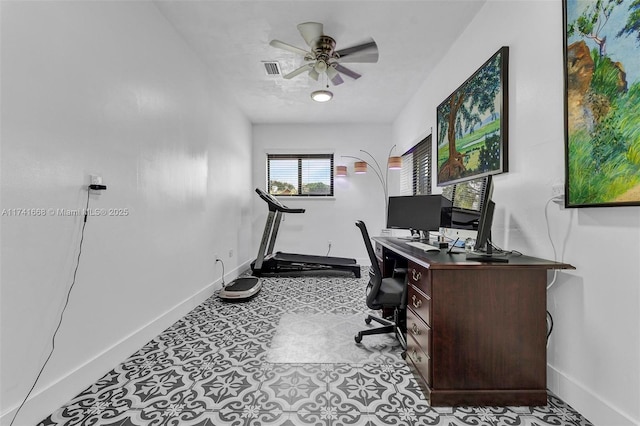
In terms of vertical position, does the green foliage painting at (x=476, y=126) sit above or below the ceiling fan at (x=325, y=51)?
below

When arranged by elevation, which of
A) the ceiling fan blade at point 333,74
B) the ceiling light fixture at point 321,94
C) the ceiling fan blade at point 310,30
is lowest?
the ceiling light fixture at point 321,94

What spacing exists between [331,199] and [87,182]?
442 centimetres

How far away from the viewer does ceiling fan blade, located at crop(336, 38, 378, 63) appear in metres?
2.60

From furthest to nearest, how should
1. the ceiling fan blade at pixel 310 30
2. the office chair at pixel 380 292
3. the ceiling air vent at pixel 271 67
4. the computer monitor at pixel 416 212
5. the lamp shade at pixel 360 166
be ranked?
the lamp shade at pixel 360 166
the ceiling air vent at pixel 271 67
the computer monitor at pixel 416 212
the ceiling fan blade at pixel 310 30
the office chair at pixel 380 292

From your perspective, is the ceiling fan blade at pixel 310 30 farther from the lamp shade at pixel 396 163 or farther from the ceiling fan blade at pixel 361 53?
the lamp shade at pixel 396 163

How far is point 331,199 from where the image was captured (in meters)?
5.92

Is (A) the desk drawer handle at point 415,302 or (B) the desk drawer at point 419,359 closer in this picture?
(B) the desk drawer at point 419,359

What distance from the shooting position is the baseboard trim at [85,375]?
1458mm

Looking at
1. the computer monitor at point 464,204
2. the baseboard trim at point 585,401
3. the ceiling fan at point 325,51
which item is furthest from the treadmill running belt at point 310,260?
the baseboard trim at point 585,401

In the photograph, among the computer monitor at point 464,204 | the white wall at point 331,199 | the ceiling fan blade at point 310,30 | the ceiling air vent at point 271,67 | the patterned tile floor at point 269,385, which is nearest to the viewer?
the patterned tile floor at point 269,385

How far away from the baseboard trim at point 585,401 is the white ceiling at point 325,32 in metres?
2.63

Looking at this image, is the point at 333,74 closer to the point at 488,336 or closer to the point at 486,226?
the point at 486,226

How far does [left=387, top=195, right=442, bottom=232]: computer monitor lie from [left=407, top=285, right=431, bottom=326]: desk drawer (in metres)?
1.01

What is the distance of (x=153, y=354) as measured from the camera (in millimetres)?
2221
